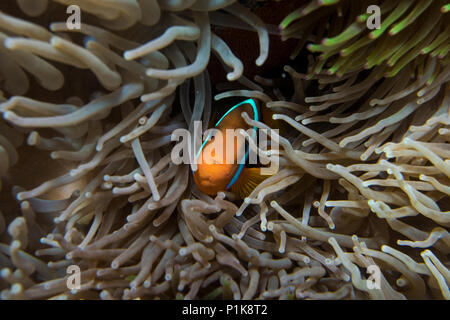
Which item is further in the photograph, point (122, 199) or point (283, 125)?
point (283, 125)

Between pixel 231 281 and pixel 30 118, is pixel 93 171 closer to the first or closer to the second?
pixel 30 118

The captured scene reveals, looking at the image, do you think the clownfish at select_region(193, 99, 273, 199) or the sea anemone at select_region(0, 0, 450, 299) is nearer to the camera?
the sea anemone at select_region(0, 0, 450, 299)

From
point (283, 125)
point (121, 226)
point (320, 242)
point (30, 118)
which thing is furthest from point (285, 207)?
point (30, 118)

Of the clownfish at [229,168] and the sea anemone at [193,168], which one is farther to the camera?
the clownfish at [229,168]

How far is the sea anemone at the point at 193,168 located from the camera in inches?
33.9

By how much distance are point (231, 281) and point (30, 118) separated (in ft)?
1.99

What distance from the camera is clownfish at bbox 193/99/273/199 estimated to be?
1.01 m

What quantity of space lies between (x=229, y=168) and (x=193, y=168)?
0.47 feet

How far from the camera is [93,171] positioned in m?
0.99

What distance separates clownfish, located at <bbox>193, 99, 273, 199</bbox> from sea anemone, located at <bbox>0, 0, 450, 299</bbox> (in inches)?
2.1

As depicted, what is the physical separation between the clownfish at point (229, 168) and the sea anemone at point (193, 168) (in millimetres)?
53

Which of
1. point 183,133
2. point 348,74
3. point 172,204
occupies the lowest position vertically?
point 172,204

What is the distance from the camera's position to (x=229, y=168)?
1054mm

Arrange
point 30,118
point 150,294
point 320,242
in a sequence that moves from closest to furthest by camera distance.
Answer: point 30,118
point 150,294
point 320,242
